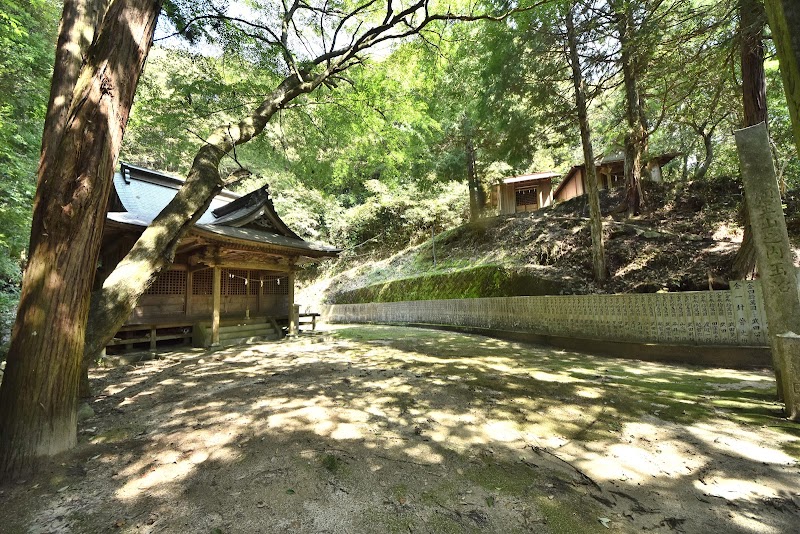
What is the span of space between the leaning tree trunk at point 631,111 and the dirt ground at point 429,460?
7638 mm

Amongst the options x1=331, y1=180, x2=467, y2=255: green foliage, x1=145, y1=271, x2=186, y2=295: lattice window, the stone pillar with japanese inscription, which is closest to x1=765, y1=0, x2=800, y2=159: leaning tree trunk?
the stone pillar with japanese inscription

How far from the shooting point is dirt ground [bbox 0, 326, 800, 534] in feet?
6.95

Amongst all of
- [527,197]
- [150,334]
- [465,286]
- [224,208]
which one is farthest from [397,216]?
[150,334]

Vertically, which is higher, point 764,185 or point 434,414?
point 764,185

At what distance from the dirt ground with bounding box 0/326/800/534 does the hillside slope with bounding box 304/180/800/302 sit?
526 cm

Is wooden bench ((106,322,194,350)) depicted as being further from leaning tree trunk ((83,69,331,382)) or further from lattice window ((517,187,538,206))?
lattice window ((517,187,538,206))

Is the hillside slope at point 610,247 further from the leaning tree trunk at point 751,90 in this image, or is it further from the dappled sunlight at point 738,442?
the dappled sunlight at point 738,442

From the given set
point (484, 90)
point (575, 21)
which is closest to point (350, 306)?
point (484, 90)

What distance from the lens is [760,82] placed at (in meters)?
7.26

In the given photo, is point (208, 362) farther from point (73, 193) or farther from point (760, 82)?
point (760, 82)

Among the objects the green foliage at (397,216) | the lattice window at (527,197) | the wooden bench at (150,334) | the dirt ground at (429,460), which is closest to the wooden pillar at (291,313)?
the wooden bench at (150,334)

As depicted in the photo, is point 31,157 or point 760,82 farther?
point 31,157

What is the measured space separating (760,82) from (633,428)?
29.0 ft

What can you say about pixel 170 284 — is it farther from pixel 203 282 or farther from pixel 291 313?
pixel 291 313
